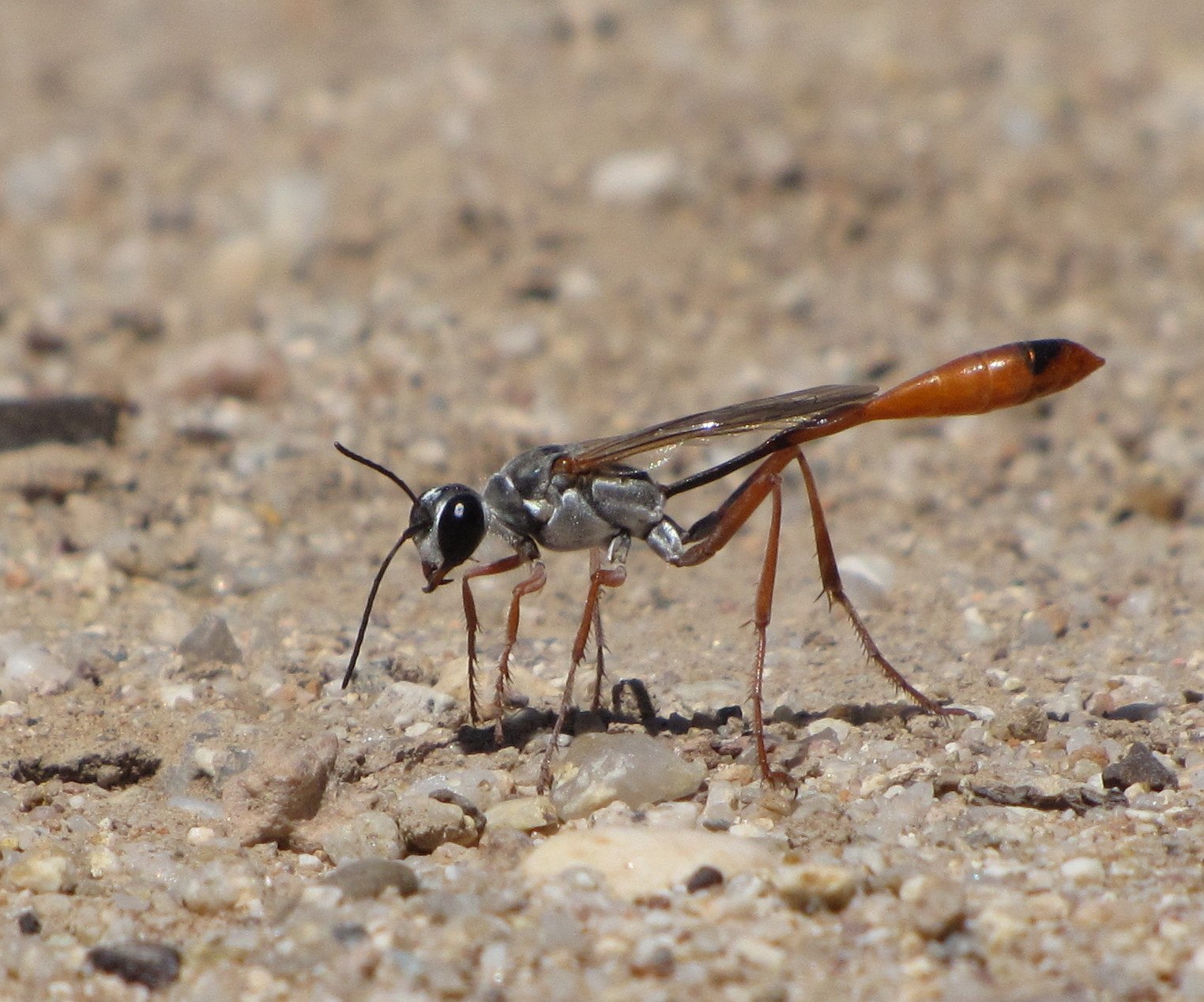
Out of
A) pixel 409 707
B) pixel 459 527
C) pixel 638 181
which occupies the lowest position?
pixel 409 707

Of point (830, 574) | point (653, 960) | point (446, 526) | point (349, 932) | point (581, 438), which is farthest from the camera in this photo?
point (581, 438)

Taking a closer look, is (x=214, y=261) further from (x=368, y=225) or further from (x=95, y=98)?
(x=95, y=98)

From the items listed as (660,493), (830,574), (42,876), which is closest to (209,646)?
(42,876)

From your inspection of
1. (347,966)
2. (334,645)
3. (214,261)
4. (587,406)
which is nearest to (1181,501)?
(587,406)

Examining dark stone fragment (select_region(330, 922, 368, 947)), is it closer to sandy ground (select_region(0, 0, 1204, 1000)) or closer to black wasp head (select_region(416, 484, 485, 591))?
sandy ground (select_region(0, 0, 1204, 1000))

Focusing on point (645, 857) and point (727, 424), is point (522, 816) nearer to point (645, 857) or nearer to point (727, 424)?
point (645, 857)

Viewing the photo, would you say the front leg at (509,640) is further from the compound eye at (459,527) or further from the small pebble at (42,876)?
the small pebble at (42,876)

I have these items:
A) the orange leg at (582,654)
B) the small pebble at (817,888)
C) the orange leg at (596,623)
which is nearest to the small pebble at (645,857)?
the small pebble at (817,888)

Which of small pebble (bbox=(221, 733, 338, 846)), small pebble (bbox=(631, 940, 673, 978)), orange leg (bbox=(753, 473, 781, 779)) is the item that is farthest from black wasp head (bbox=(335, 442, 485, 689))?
small pebble (bbox=(631, 940, 673, 978))

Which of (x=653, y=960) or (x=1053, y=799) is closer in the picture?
(x=653, y=960)
